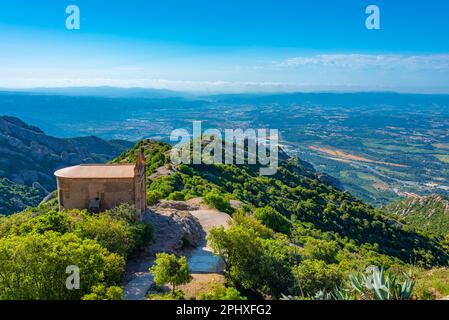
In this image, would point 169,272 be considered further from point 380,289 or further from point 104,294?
point 380,289

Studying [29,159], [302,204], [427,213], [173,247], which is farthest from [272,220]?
[29,159]

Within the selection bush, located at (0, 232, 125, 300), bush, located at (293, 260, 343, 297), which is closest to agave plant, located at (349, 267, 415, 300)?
bush, located at (293, 260, 343, 297)

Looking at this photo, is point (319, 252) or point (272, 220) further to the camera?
point (272, 220)

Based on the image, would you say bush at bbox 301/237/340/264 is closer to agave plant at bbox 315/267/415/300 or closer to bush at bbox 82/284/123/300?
agave plant at bbox 315/267/415/300

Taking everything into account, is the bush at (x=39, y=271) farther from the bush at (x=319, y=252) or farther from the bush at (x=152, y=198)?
the bush at (x=152, y=198)

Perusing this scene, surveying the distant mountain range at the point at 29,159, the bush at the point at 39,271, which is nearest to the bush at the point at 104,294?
the bush at the point at 39,271
